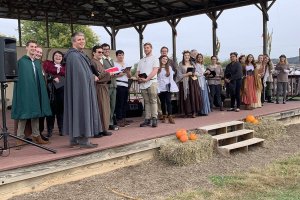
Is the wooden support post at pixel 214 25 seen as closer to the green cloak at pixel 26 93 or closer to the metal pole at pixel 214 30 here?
the metal pole at pixel 214 30

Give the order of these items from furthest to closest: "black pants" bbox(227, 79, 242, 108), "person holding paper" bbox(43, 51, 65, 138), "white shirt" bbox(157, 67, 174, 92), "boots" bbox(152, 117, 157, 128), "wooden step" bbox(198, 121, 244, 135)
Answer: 1. "black pants" bbox(227, 79, 242, 108)
2. "white shirt" bbox(157, 67, 174, 92)
3. "boots" bbox(152, 117, 157, 128)
4. "wooden step" bbox(198, 121, 244, 135)
5. "person holding paper" bbox(43, 51, 65, 138)

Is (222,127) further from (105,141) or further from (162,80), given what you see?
(105,141)

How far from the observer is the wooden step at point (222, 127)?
5423 millimetres

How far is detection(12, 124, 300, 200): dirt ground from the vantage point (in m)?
3.53

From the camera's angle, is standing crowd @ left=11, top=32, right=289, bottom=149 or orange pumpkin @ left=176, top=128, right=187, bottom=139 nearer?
standing crowd @ left=11, top=32, right=289, bottom=149

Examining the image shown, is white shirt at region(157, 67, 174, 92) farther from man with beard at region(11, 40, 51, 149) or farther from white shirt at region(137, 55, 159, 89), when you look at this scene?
man with beard at region(11, 40, 51, 149)

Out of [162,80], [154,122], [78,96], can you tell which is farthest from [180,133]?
[78,96]

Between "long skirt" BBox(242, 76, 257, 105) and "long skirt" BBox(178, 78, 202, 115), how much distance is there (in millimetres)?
1614

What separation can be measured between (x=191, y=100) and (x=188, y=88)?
253mm

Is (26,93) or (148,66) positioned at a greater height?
(148,66)

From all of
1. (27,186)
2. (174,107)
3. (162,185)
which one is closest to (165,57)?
(174,107)

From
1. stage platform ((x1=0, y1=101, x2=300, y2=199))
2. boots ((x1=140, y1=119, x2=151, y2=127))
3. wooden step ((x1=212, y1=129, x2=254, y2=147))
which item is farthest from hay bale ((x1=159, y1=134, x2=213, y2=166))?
boots ((x1=140, y1=119, x2=151, y2=127))

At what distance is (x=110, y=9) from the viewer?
49.1 feet

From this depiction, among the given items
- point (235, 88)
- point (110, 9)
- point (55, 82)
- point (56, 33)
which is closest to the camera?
point (55, 82)
